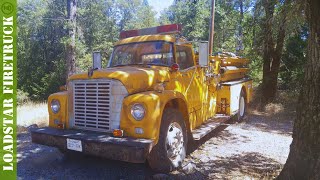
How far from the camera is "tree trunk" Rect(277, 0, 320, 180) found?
3846mm

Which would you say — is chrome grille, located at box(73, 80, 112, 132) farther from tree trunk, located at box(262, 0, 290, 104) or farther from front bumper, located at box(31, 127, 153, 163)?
tree trunk, located at box(262, 0, 290, 104)

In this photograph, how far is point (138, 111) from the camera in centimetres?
443

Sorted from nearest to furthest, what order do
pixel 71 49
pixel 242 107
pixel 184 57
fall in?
pixel 184 57
pixel 242 107
pixel 71 49

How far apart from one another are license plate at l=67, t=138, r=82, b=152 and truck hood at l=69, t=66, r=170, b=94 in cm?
106

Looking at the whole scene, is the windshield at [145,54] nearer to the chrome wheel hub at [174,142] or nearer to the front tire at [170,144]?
the front tire at [170,144]

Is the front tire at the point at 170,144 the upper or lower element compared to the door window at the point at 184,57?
lower

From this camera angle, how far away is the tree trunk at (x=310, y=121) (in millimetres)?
3846

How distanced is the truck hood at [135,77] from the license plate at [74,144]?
1057mm

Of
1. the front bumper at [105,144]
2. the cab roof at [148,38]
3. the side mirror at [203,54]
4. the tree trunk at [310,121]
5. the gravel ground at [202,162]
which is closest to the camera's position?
the tree trunk at [310,121]

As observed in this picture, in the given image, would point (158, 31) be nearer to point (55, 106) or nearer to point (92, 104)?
point (92, 104)

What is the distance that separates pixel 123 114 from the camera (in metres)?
4.55

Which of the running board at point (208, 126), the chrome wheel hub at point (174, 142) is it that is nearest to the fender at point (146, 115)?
the chrome wheel hub at point (174, 142)

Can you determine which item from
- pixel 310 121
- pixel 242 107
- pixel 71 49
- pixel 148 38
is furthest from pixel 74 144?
pixel 71 49

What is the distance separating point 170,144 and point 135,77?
4.09ft
